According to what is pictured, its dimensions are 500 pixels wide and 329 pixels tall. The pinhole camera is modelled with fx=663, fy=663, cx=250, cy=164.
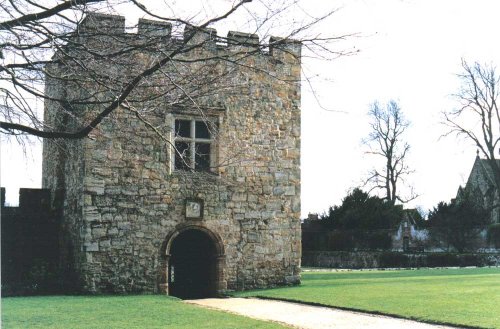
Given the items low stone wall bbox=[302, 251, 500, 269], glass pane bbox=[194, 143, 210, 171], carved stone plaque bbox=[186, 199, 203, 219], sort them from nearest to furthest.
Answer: carved stone plaque bbox=[186, 199, 203, 219] < glass pane bbox=[194, 143, 210, 171] < low stone wall bbox=[302, 251, 500, 269]

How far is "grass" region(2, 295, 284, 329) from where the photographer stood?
9516 millimetres

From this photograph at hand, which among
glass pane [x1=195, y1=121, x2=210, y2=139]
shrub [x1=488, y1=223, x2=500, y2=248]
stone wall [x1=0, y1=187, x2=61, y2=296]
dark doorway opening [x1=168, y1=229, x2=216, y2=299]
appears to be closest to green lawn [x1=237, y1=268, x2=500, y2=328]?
dark doorway opening [x1=168, y1=229, x2=216, y2=299]

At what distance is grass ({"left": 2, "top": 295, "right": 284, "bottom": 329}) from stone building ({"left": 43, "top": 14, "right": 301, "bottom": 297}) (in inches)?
62.0

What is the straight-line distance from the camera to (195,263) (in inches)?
672

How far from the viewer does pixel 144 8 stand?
5.47 metres

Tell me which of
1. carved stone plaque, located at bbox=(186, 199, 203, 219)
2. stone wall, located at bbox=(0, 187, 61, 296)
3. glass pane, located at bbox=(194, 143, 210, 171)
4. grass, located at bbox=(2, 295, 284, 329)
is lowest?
grass, located at bbox=(2, 295, 284, 329)

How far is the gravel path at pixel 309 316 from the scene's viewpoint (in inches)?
Answer: 376

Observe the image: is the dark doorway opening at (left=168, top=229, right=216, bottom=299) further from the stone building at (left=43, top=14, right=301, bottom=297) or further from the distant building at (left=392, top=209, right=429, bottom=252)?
the distant building at (left=392, top=209, right=429, bottom=252)

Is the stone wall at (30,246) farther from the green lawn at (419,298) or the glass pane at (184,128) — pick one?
the green lawn at (419,298)

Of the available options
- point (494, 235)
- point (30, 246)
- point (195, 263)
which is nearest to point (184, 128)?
point (195, 263)

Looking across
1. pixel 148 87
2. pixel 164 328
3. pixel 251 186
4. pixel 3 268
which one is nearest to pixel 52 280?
pixel 3 268

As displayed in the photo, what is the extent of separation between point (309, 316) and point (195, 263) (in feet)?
22.0

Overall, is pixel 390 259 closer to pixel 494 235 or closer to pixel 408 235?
pixel 494 235

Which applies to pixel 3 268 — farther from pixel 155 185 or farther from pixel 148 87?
pixel 148 87
